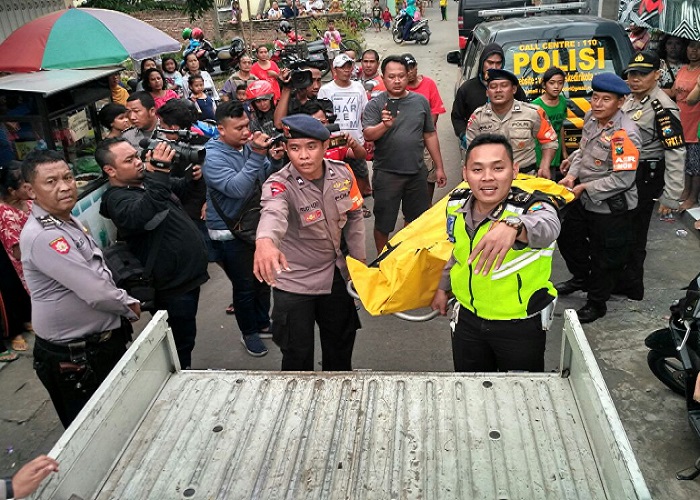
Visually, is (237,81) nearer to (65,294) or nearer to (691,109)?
(691,109)

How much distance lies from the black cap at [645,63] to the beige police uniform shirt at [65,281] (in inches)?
162

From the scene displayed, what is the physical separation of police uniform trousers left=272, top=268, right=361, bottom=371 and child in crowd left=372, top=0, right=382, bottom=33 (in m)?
26.8

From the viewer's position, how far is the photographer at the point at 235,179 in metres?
4.18

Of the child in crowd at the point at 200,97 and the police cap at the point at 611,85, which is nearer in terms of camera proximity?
the police cap at the point at 611,85

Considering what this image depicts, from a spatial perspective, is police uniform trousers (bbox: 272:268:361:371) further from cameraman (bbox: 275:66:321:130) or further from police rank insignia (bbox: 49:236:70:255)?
cameraman (bbox: 275:66:321:130)

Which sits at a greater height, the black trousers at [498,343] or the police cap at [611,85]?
the police cap at [611,85]

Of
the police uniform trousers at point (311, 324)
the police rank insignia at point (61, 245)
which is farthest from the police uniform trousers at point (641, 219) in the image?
the police rank insignia at point (61, 245)

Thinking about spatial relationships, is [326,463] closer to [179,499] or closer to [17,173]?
[179,499]

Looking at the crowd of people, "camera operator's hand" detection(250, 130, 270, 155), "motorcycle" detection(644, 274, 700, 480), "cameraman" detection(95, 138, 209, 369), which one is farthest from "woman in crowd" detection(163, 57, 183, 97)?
"motorcycle" detection(644, 274, 700, 480)

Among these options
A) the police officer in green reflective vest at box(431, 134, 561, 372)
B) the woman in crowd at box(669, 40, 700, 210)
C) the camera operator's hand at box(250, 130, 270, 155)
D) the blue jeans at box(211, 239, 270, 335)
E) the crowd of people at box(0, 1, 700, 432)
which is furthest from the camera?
the woman in crowd at box(669, 40, 700, 210)

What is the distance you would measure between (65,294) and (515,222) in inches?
86.6

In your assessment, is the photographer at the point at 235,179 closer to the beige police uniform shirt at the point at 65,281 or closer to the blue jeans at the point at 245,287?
the blue jeans at the point at 245,287

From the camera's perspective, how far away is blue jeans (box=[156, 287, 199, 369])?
400 cm

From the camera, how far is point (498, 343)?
2994 mm
